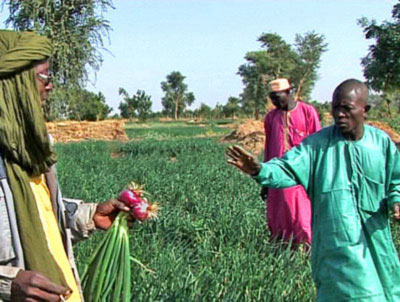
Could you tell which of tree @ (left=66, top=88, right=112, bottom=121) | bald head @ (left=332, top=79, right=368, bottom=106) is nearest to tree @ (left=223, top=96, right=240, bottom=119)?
tree @ (left=66, top=88, right=112, bottom=121)

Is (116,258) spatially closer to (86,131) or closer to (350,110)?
(350,110)

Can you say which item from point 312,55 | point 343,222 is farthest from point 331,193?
point 312,55

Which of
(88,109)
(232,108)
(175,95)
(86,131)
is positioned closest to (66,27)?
(86,131)

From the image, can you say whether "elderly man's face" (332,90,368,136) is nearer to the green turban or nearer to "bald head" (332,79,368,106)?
"bald head" (332,79,368,106)

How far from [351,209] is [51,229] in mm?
1488

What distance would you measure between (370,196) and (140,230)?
8.17 feet

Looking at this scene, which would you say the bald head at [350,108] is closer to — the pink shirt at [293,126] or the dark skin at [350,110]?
the dark skin at [350,110]

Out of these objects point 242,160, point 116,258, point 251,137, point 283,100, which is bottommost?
point 251,137

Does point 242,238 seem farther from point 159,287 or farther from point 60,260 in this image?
point 60,260

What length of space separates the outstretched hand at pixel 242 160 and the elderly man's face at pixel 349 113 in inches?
18.1

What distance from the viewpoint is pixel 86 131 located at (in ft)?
90.8

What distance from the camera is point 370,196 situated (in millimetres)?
2762

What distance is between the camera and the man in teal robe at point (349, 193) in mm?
2689

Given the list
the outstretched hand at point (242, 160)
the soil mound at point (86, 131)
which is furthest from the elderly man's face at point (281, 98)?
the soil mound at point (86, 131)
